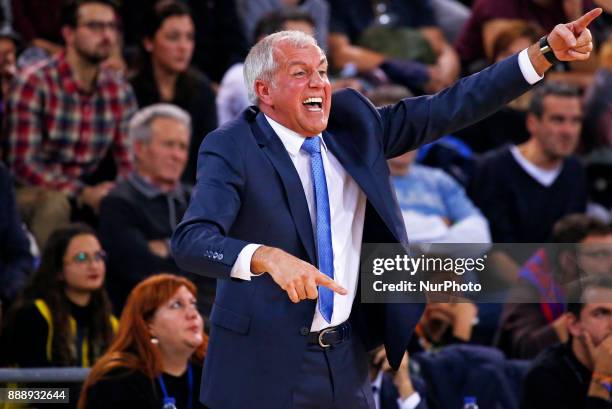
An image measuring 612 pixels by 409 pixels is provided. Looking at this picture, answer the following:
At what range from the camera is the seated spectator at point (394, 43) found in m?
7.15

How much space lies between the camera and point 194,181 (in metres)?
6.15

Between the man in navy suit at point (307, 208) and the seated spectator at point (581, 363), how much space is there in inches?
56.3

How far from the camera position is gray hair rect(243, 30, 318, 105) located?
3012 millimetres

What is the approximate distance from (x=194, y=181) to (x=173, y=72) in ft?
1.94

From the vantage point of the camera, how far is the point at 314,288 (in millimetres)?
2496

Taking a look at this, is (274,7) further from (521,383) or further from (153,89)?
(521,383)

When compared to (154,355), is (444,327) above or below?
above

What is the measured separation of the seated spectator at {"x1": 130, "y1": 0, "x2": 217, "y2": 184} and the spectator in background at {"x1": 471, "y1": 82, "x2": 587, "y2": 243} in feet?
4.84

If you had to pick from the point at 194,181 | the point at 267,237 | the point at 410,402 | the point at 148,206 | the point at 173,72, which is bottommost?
the point at 410,402

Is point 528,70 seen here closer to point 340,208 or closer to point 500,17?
point 340,208

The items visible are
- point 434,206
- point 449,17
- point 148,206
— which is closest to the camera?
point 148,206

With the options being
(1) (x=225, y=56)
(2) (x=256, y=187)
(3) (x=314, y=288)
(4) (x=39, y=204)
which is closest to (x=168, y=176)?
(4) (x=39, y=204)

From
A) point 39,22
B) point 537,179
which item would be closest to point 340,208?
A: point 537,179

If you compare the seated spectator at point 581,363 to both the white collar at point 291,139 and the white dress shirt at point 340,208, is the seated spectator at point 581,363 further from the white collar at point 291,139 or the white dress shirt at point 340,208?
the white collar at point 291,139
